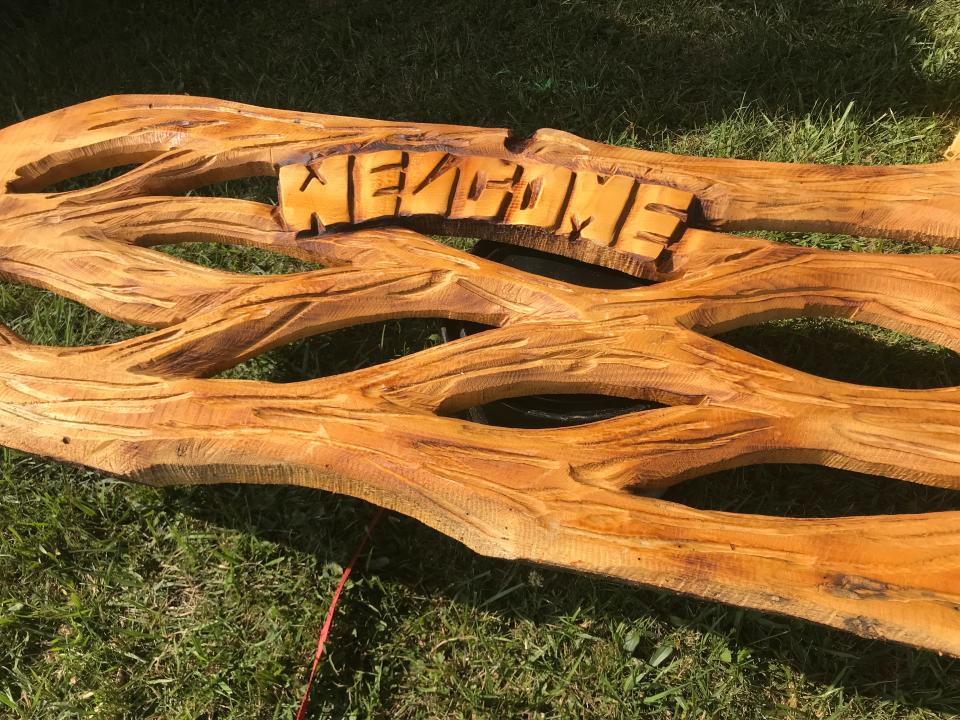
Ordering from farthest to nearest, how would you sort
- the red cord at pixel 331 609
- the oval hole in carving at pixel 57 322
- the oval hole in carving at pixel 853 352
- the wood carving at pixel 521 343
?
the oval hole in carving at pixel 57 322
the oval hole in carving at pixel 853 352
the red cord at pixel 331 609
the wood carving at pixel 521 343

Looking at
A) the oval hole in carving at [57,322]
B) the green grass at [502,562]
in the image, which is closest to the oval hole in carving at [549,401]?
the green grass at [502,562]

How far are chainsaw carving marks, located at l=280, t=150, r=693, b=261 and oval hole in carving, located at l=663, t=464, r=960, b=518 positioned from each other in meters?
0.79

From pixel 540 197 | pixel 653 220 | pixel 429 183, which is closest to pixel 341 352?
pixel 429 183

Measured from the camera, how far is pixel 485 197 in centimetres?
159

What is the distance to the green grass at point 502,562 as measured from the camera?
1851mm

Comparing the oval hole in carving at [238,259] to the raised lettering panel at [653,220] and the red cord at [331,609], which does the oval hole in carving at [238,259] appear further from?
the raised lettering panel at [653,220]

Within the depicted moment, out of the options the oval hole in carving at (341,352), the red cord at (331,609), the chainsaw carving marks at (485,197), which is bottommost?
the red cord at (331,609)

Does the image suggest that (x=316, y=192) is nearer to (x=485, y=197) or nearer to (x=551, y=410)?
(x=485, y=197)

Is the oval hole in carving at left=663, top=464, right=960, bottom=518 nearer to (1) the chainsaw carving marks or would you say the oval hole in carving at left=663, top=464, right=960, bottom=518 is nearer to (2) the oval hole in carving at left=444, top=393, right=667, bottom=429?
(2) the oval hole in carving at left=444, top=393, right=667, bottom=429

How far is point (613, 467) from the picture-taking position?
1293 millimetres

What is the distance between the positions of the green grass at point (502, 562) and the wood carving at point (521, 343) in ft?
2.24

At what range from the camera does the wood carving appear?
1.24m

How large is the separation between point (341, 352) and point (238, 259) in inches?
23.7

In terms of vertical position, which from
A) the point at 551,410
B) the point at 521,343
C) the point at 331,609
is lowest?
the point at 331,609
